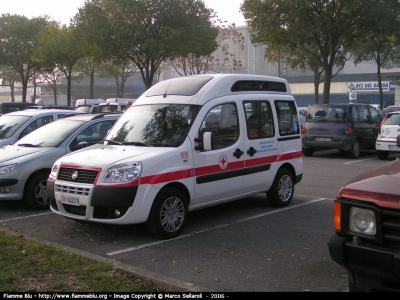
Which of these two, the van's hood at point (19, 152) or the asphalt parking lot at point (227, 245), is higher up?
the van's hood at point (19, 152)

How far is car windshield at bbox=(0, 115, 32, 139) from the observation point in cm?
1149

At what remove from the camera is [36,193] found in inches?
344

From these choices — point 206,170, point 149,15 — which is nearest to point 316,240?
point 206,170

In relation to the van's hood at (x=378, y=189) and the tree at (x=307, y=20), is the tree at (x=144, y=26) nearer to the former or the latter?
the tree at (x=307, y=20)

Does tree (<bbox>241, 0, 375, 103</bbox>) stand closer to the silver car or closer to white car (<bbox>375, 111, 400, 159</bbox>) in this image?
white car (<bbox>375, 111, 400, 159</bbox>)

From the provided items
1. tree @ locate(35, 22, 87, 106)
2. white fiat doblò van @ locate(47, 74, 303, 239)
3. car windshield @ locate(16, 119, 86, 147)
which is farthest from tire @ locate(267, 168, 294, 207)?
tree @ locate(35, 22, 87, 106)

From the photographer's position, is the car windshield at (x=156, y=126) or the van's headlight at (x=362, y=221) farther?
the car windshield at (x=156, y=126)

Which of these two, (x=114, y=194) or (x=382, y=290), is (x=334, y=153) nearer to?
(x=114, y=194)

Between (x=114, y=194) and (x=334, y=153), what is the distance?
1395cm

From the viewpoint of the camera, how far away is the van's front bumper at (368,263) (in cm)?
354

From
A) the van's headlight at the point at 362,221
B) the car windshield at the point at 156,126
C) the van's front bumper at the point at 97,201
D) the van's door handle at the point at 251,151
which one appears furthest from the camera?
the van's door handle at the point at 251,151

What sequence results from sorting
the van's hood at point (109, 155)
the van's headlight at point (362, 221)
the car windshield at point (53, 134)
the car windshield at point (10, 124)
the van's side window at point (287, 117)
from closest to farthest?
the van's headlight at point (362, 221)
the van's hood at point (109, 155)
the van's side window at point (287, 117)
the car windshield at point (53, 134)
the car windshield at point (10, 124)

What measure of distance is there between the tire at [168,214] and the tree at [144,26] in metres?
19.6

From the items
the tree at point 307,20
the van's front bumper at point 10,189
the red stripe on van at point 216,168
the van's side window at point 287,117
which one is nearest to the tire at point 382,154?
the tree at point 307,20
